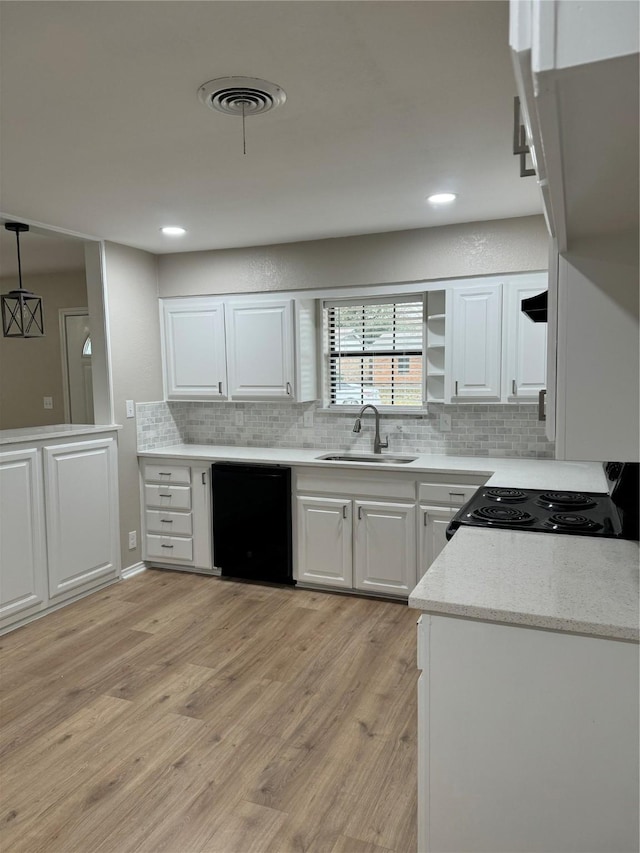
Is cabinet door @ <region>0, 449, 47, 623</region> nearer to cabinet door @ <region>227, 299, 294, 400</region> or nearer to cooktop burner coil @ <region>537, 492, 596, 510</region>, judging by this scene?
cabinet door @ <region>227, 299, 294, 400</region>

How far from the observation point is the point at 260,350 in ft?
14.2

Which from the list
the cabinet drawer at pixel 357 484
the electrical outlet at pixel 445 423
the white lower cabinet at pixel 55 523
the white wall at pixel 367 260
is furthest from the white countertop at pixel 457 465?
the white wall at pixel 367 260

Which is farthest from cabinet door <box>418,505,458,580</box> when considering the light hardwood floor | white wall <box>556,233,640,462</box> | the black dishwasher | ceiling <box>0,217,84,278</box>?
ceiling <box>0,217,84,278</box>

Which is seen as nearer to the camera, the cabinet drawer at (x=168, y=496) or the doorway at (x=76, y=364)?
the cabinet drawer at (x=168, y=496)

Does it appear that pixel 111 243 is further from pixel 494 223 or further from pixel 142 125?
pixel 494 223

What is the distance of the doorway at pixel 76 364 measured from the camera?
5719mm

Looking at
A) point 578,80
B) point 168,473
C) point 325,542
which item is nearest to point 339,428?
point 325,542

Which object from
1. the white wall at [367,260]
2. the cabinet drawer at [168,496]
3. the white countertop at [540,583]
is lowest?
the cabinet drawer at [168,496]

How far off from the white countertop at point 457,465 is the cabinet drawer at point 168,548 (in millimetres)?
632

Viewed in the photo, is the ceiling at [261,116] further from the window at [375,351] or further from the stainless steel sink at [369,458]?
the stainless steel sink at [369,458]

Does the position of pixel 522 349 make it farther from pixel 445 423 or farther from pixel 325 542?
pixel 325 542

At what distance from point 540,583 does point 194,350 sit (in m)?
3.51

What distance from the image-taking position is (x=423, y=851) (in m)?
1.51

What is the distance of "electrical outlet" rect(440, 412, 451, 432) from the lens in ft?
13.6
